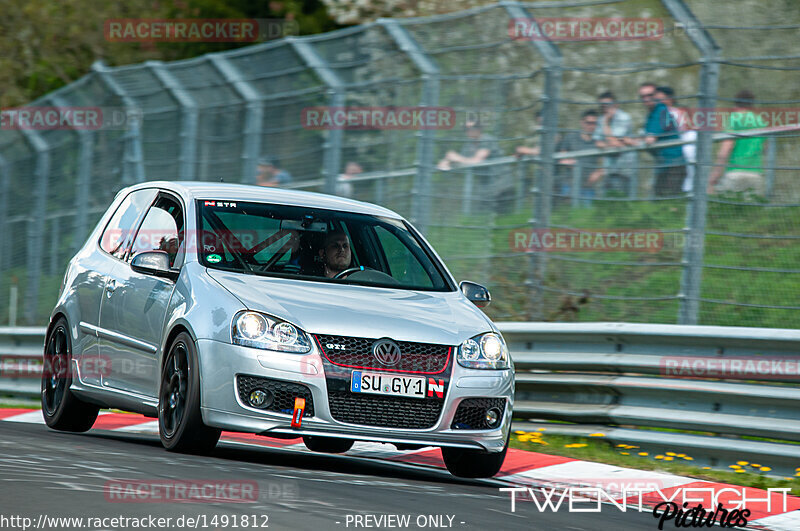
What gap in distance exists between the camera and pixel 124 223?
9.59 meters

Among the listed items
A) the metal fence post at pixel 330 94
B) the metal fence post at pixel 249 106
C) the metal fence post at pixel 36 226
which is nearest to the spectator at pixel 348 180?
the metal fence post at pixel 330 94

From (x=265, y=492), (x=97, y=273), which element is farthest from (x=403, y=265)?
(x=265, y=492)

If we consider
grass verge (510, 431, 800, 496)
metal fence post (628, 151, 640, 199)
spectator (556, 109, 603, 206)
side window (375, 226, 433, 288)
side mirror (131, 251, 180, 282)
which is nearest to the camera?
side mirror (131, 251, 180, 282)

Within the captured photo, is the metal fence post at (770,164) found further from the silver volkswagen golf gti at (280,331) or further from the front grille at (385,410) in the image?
the front grille at (385,410)

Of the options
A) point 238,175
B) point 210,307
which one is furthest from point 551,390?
point 238,175

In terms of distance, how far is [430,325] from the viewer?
7.86 meters

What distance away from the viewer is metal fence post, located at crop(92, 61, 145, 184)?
16.0 m

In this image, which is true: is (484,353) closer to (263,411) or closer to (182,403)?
(263,411)

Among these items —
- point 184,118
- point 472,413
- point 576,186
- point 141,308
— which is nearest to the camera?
point 472,413

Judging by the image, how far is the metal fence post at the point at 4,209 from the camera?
64.0 ft

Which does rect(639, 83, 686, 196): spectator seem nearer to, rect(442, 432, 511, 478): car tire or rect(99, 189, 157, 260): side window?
rect(442, 432, 511, 478): car tire

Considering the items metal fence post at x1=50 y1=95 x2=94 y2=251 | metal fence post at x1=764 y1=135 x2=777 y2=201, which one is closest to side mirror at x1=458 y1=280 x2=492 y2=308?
metal fence post at x1=764 y1=135 x2=777 y2=201

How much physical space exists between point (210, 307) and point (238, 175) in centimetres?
733

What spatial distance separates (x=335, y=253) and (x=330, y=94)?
193 inches
